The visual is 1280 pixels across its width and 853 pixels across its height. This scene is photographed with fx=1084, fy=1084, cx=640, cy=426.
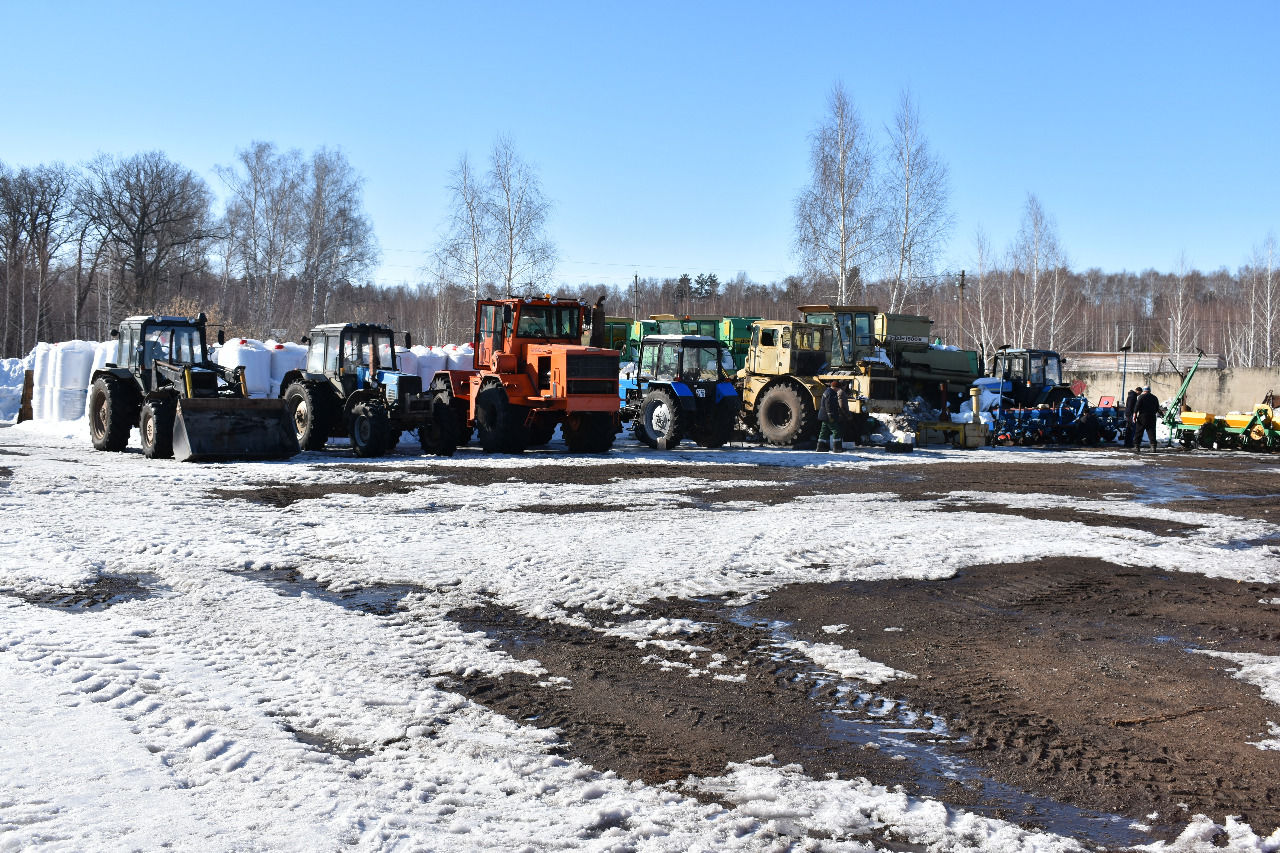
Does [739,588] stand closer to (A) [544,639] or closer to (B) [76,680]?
(A) [544,639]

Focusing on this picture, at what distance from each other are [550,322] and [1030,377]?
13.6 meters

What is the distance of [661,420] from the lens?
1855cm

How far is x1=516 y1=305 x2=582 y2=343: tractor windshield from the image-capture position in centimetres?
1672

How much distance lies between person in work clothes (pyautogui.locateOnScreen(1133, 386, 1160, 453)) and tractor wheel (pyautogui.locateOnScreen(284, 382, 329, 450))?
15.1 metres

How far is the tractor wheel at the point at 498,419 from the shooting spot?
640 inches

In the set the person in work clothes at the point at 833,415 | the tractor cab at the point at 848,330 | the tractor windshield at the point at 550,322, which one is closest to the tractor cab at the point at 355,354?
the tractor windshield at the point at 550,322

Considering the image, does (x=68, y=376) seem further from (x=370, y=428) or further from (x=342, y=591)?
(x=342, y=591)

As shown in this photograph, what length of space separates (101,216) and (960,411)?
40.7 metres

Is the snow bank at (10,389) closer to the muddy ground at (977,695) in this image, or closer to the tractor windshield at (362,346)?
the tractor windshield at (362,346)

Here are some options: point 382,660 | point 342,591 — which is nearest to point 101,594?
point 342,591

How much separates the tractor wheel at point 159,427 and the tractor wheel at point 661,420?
751 cm

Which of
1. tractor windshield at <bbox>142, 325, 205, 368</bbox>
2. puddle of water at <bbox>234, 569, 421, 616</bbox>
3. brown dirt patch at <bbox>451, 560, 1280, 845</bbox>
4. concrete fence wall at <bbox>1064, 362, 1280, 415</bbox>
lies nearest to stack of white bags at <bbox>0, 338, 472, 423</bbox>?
tractor windshield at <bbox>142, 325, 205, 368</bbox>

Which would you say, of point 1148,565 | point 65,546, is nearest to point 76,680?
point 65,546

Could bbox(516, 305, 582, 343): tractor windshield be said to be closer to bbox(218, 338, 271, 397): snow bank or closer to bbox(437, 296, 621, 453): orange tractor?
bbox(437, 296, 621, 453): orange tractor
